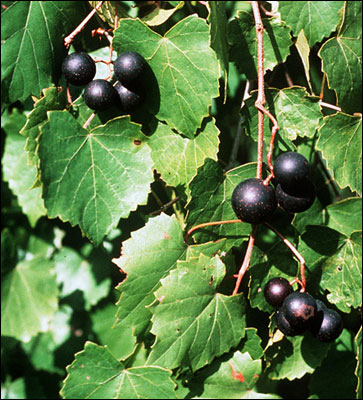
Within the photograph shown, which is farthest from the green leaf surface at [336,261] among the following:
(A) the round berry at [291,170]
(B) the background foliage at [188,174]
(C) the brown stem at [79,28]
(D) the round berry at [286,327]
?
(C) the brown stem at [79,28]

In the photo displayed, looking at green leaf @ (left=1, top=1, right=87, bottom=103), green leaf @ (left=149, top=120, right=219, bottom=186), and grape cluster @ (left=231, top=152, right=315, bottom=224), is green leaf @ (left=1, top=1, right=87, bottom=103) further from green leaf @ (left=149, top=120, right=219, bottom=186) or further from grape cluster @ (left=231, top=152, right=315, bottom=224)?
grape cluster @ (left=231, top=152, right=315, bottom=224)

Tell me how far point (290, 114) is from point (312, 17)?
0.34 meters

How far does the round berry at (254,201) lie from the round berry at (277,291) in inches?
8.4

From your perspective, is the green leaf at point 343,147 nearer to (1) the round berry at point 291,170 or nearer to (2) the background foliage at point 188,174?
(2) the background foliage at point 188,174

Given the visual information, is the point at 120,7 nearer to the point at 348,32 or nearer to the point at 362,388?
the point at 348,32

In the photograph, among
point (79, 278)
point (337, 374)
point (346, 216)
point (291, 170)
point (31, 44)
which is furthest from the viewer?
point (79, 278)

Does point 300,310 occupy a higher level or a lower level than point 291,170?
lower

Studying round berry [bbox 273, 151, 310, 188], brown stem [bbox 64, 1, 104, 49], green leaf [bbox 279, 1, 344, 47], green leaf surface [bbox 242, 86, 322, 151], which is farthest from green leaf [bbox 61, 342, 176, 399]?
green leaf [bbox 279, 1, 344, 47]

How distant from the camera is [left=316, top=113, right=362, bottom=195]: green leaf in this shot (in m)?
1.59

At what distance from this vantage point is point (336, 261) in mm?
1622

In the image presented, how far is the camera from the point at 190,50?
1.49 metres

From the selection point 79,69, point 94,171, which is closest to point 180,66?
point 79,69

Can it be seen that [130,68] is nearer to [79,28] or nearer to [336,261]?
[79,28]

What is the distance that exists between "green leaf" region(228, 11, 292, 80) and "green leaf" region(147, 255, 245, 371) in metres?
0.63
